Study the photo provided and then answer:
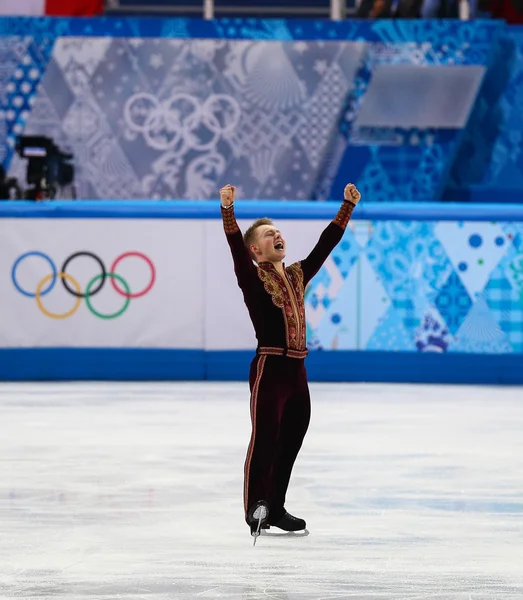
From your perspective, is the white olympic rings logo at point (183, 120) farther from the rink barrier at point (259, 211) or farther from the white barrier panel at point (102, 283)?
the white barrier panel at point (102, 283)

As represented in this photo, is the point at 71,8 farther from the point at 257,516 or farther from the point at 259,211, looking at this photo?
the point at 257,516

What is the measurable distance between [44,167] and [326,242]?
6562 millimetres

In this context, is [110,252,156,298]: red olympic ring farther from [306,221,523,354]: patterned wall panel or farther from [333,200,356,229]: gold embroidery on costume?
[333,200,356,229]: gold embroidery on costume

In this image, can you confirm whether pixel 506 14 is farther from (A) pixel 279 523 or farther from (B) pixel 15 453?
(A) pixel 279 523

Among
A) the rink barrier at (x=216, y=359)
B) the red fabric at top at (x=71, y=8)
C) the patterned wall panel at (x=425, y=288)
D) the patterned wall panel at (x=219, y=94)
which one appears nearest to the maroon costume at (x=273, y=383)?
the patterned wall panel at (x=425, y=288)

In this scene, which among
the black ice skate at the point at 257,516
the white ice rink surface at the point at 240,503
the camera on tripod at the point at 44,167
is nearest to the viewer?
the white ice rink surface at the point at 240,503

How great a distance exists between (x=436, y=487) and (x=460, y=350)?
14.7 ft

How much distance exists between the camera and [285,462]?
14.6 feet

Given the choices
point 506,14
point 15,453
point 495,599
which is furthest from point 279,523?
point 506,14

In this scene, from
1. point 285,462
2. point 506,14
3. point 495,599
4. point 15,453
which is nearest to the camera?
point 495,599

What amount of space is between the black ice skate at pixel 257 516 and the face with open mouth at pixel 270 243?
77cm

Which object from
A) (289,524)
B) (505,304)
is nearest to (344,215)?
(289,524)

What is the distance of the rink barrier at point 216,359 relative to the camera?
991 centimetres

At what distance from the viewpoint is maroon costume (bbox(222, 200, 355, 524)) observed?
4.38m
